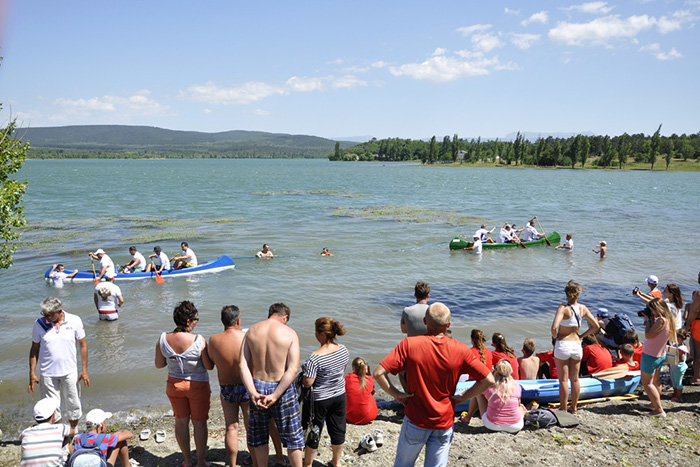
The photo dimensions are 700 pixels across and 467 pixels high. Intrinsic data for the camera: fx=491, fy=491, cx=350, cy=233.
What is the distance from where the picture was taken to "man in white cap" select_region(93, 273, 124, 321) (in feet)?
43.4

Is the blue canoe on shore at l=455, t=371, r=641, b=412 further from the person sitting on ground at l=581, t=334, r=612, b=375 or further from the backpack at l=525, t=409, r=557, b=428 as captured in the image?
the backpack at l=525, t=409, r=557, b=428

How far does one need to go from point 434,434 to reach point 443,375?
0.58 m

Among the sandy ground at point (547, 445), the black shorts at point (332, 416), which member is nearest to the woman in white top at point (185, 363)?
the sandy ground at point (547, 445)

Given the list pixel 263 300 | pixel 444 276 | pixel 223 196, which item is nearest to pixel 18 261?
pixel 263 300

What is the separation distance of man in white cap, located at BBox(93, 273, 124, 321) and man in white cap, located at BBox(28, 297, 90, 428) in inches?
290

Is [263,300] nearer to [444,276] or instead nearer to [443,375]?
[444,276]

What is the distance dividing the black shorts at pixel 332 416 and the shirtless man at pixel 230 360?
78 cm

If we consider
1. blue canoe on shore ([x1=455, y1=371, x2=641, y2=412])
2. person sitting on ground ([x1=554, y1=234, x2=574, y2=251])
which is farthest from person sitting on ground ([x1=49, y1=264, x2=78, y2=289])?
person sitting on ground ([x1=554, y1=234, x2=574, y2=251])

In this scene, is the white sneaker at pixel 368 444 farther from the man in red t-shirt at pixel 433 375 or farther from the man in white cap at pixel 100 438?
the man in white cap at pixel 100 438

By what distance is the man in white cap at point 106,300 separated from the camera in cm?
1322

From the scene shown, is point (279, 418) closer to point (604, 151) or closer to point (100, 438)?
point (100, 438)

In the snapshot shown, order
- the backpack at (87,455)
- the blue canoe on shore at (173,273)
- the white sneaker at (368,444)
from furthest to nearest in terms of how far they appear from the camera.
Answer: the blue canoe on shore at (173,273)
the white sneaker at (368,444)
the backpack at (87,455)

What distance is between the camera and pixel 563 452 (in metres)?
6.17

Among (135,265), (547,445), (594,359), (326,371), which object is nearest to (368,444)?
(326,371)
